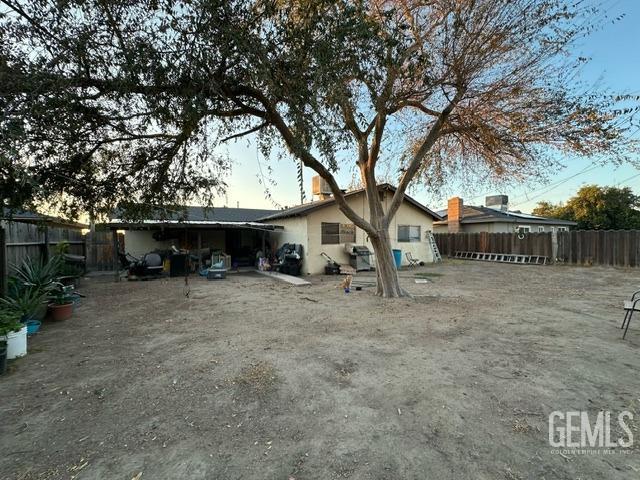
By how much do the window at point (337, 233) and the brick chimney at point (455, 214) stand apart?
37.8 feet

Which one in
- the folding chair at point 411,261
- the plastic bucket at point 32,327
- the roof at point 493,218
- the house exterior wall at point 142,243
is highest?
the roof at point 493,218

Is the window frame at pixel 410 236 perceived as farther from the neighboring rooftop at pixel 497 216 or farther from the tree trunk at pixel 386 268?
the tree trunk at pixel 386 268

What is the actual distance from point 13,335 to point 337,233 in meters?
11.2

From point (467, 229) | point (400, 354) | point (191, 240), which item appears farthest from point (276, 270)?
point (467, 229)

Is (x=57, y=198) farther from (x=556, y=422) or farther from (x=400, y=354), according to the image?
(x=556, y=422)

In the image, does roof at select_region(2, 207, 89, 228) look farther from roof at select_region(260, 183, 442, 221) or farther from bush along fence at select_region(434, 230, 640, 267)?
bush along fence at select_region(434, 230, 640, 267)

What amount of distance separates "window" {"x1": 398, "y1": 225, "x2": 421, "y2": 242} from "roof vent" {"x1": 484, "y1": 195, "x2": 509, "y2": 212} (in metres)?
11.3

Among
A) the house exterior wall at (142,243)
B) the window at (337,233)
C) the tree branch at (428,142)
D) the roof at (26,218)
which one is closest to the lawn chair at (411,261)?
the window at (337,233)

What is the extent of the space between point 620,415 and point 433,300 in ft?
16.5

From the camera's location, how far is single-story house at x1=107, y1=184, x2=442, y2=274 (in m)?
13.3

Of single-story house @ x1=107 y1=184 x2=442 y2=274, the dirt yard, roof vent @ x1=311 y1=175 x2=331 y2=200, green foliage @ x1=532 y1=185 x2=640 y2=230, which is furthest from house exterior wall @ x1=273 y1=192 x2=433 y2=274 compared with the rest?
green foliage @ x1=532 y1=185 x2=640 y2=230

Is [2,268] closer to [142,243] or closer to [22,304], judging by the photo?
[22,304]

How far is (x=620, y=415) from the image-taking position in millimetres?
2629

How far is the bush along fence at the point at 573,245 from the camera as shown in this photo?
13.9 meters
